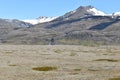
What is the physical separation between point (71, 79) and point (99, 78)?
11.8 feet

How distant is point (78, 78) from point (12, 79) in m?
8.30

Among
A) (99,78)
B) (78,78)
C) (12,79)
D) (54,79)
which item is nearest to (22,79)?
(12,79)

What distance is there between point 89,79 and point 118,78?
11.7 feet

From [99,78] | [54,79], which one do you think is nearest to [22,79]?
[54,79]

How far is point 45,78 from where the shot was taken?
43.7 meters

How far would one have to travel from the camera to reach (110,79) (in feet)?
137

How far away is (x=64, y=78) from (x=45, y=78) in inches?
95.5

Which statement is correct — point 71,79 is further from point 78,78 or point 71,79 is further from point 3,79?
point 3,79

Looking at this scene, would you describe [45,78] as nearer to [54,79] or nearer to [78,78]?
[54,79]

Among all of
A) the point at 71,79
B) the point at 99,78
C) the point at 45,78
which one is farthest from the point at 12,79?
the point at 99,78

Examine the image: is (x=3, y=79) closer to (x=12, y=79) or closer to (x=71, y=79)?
(x=12, y=79)

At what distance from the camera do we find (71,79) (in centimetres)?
4272

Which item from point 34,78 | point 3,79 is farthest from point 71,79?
point 3,79

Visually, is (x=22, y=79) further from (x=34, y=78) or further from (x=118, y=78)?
(x=118, y=78)
